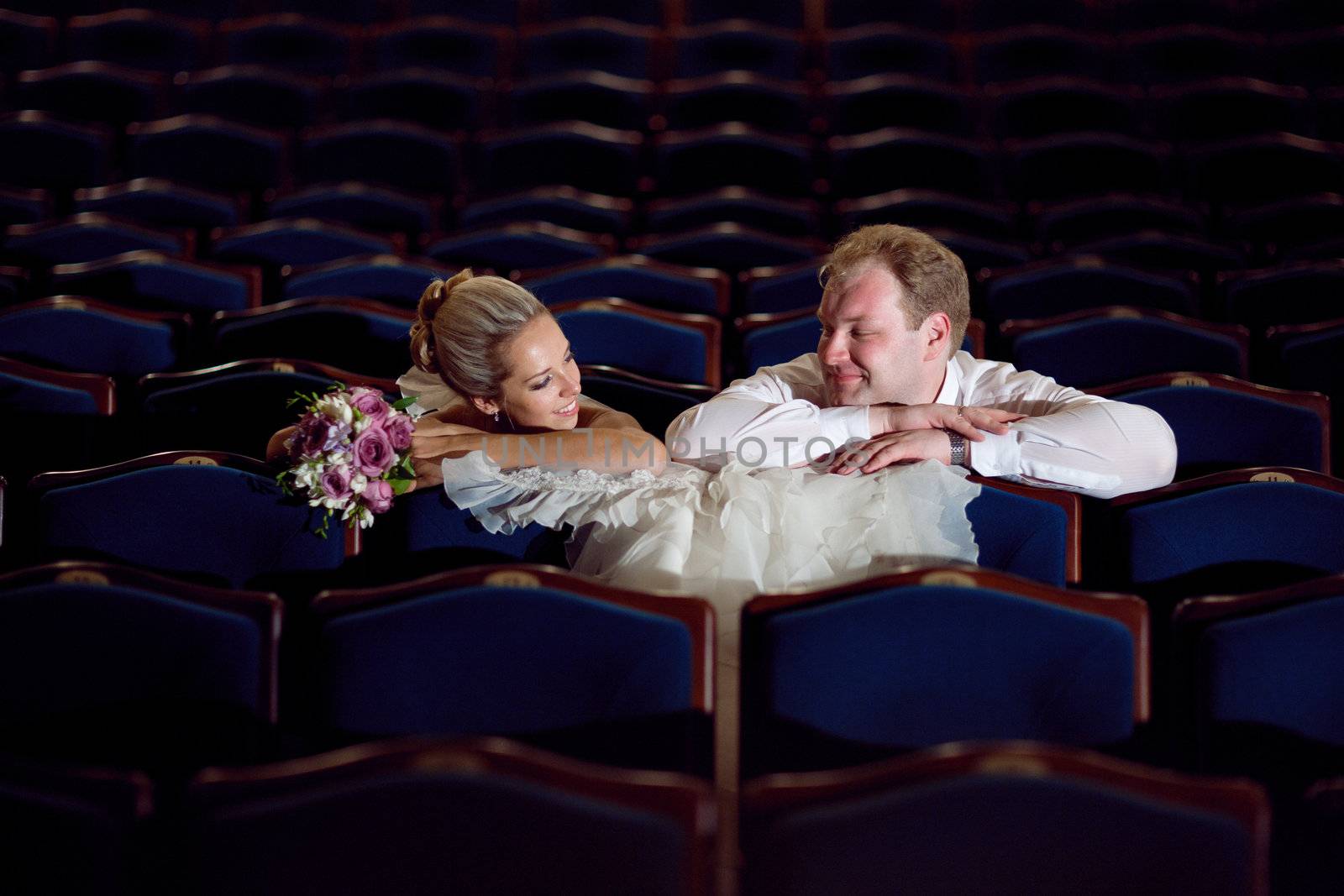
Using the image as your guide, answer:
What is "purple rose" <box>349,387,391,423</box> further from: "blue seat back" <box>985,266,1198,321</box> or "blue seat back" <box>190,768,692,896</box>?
"blue seat back" <box>985,266,1198,321</box>

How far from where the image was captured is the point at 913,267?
192 centimetres

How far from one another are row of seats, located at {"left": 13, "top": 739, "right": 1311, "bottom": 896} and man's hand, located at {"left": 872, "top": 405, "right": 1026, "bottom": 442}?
0.86 m

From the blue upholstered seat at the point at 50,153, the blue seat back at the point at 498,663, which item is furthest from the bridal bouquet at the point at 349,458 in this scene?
the blue upholstered seat at the point at 50,153

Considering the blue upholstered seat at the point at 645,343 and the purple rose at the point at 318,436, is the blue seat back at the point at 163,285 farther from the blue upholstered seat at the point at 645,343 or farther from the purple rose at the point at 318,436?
the purple rose at the point at 318,436

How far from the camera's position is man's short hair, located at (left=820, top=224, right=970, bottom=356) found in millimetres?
1921

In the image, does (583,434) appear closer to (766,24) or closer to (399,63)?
(399,63)

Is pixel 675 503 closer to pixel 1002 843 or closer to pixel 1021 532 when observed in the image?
pixel 1021 532

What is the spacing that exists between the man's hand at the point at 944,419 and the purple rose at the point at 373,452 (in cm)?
77

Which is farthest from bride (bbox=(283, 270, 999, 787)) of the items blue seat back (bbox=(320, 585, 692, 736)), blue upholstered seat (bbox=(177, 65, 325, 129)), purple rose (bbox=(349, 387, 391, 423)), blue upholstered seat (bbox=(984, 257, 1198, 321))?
blue upholstered seat (bbox=(177, 65, 325, 129))

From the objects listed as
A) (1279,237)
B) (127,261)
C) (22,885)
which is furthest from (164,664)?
(1279,237)

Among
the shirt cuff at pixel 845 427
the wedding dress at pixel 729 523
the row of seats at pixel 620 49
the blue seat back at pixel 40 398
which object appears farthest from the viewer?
the row of seats at pixel 620 49

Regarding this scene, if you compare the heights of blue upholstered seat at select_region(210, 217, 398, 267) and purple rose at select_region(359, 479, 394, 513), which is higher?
blue upholstered seat at select_region(210, 217, 398, 267)

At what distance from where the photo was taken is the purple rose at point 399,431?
175 centimetres

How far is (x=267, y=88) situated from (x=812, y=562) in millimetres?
3520
